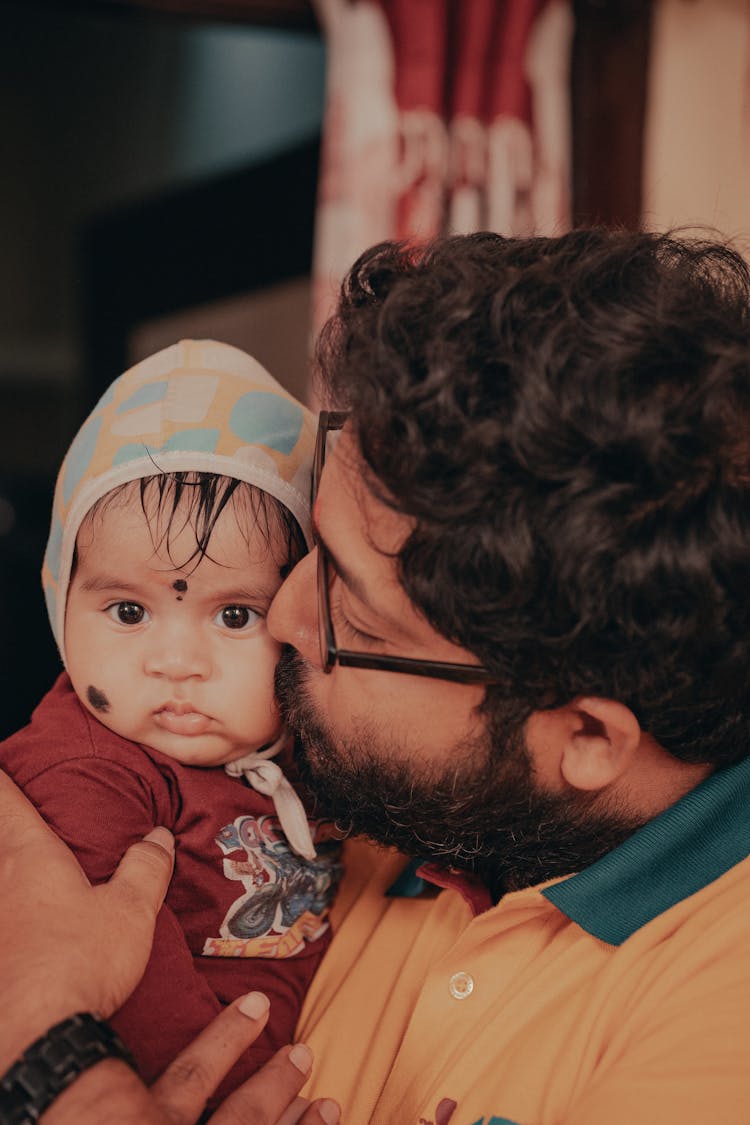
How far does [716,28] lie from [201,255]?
182cm

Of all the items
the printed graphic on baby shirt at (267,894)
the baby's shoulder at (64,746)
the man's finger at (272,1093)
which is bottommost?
the man's finger at (272,1093)

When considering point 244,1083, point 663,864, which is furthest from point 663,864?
point 244,1083

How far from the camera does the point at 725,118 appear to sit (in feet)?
8.27

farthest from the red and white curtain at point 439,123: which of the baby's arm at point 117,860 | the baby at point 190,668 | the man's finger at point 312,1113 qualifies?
the man's finger at point 312,1113

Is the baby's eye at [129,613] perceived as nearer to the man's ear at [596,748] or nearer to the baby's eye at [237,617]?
the baby's eye at [237,617]

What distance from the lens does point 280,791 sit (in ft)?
4.17

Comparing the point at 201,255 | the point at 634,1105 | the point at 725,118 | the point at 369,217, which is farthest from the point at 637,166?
the point at 634,1105

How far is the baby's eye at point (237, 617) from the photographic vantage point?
→ 1.22 metres

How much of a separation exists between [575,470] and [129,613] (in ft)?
1.75

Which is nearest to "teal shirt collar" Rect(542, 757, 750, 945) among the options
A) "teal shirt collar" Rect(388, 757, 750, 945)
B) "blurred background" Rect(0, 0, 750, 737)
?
"teal shirt collar" Rect(388, 757, 750, 945)

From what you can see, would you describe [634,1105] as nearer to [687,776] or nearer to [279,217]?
[687,776]

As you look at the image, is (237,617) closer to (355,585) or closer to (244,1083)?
(355,585)

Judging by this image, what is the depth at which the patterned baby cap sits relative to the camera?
3.94 ft

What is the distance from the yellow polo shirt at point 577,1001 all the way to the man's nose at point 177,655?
0.39 meters
